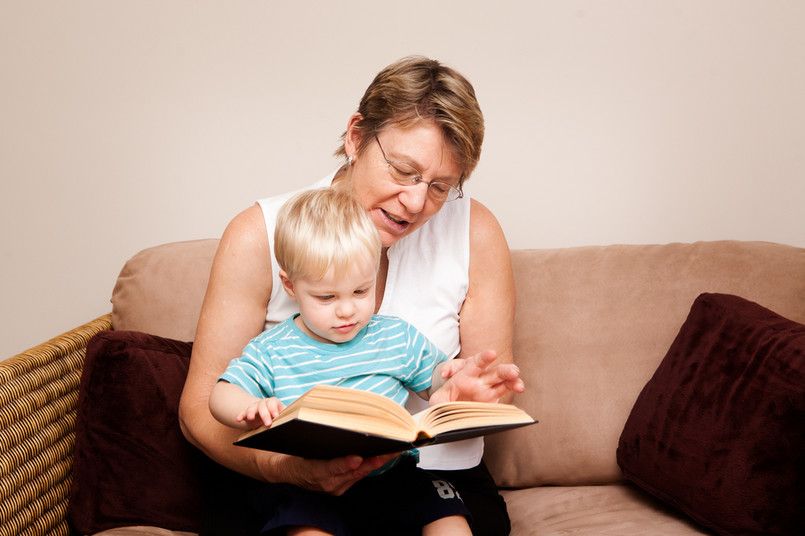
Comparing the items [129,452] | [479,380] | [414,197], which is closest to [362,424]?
[479,380]

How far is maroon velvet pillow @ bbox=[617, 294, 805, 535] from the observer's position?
5.23 ft

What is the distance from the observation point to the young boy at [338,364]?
55.3 inches

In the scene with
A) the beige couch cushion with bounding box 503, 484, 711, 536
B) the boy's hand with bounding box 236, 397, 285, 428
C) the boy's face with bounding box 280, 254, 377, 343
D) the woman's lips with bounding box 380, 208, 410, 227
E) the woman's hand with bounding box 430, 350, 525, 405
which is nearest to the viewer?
the boy's hand with bounding box 236, 397, 285, 428

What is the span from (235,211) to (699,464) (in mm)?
1643

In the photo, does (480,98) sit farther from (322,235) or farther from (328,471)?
(328,471)

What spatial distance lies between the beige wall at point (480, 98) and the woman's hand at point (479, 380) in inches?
46.5

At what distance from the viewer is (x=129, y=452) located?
5.74 feet

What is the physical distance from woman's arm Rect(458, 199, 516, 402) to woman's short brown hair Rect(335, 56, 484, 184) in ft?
0.80

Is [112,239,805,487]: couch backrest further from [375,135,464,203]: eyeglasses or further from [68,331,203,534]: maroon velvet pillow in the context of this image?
[375,135,464,203]: eyeglasses

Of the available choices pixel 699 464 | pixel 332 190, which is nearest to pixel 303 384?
pixel 332 190

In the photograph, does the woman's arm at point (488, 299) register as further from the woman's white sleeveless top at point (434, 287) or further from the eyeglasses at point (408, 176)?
the eyeglasses at point (408, 176)

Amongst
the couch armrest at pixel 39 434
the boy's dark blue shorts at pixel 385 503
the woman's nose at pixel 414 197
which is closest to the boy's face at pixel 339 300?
the woman's nose at pixel 414 197

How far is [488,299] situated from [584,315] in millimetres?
393

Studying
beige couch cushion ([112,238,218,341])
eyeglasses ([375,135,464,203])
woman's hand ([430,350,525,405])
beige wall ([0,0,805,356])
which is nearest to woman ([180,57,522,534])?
eyeglasses ([375,135,464,203])
